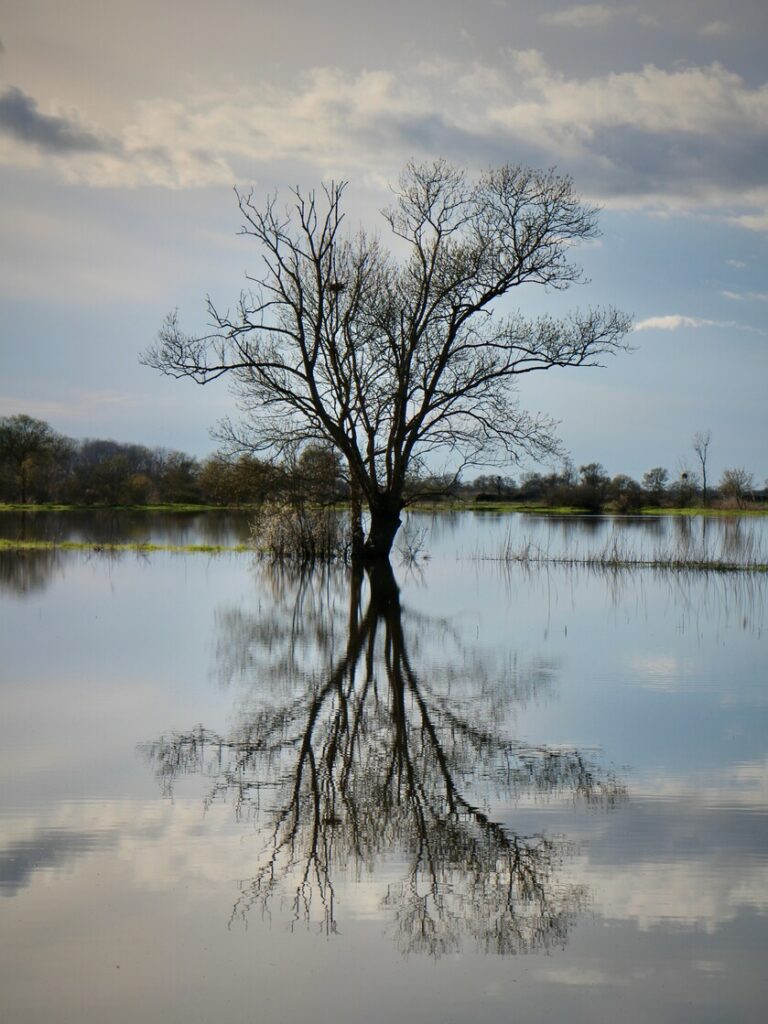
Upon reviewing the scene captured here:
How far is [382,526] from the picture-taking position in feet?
85.9

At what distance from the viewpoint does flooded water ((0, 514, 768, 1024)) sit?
3.93m

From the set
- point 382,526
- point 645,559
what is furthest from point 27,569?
point 645,559

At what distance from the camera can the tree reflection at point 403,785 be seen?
462 cm

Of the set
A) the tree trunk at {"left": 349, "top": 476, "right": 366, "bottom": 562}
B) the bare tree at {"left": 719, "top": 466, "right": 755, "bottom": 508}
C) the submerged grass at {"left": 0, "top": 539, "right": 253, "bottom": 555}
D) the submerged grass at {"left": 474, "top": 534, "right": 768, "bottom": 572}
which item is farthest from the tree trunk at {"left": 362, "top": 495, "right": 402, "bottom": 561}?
the bare tree at {"left": 719, "top": 466, "right": 755, "bottom": 508}

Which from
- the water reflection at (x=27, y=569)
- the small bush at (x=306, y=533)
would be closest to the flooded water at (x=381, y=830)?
the water reflection at (x=27, y=569)

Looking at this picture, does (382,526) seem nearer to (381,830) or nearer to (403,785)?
(403,785)

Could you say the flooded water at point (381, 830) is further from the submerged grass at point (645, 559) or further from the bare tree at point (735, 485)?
the bare tree at point (735, 485)

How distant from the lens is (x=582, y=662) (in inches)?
452

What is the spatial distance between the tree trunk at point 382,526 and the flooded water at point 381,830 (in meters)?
12.6

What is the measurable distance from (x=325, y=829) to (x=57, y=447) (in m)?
72.5

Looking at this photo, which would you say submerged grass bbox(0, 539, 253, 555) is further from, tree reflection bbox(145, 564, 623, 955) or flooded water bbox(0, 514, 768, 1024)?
tree reflection bbox(145, 564, 623, 955)

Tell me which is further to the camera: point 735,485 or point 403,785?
point 735,485

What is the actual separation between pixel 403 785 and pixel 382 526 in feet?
64.9

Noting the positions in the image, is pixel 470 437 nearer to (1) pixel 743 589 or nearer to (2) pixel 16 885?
(1) pixel 743 589
